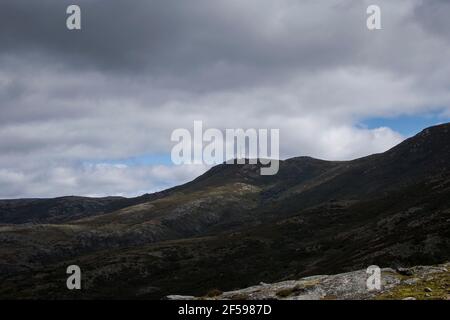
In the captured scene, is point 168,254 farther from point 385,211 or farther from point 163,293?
point 385,211

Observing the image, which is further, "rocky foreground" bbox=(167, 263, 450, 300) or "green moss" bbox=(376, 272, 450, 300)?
"rocky foreground" bbox=(167, 263, 450, 300)

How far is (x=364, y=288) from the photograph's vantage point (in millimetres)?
29906

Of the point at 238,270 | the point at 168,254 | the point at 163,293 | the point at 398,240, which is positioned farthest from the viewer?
the point at 168,254

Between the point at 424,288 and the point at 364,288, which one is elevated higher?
the point at 424,288

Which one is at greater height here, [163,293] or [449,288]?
[449,288]

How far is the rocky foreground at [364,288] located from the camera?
87.7 feet

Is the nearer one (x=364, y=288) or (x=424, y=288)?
(x=424, y=288)

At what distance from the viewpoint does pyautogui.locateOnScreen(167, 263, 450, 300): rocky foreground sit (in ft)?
87.7

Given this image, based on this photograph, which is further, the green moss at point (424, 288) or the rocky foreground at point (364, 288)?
the rocky foreground at point (364, 288)

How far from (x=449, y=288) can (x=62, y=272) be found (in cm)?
11326

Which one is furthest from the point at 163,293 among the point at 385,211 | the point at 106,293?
the point at 385,211
